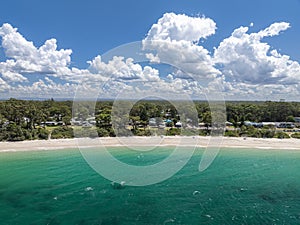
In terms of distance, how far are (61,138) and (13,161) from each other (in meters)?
14.4

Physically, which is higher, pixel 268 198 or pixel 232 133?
pixel 232 133

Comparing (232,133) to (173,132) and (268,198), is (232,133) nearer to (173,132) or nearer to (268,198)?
(173,132)

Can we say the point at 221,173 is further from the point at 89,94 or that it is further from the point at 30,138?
the point at 30,138

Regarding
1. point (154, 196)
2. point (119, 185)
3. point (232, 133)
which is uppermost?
point (232, 133)

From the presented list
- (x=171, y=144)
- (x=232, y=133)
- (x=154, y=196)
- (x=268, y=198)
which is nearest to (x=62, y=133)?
(x=171, y=144)

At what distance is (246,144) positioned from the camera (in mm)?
40094

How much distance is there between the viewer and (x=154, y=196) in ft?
54.5

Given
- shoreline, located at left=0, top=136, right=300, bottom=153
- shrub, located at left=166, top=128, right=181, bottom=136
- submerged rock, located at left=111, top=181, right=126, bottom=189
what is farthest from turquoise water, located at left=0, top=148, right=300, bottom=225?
shrub, located at left=166, top=128, right=181, bottom=136

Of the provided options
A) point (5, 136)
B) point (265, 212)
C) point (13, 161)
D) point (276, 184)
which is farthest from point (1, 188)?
point (5, 136)

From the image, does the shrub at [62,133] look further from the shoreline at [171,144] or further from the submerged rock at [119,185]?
the submerged rock at [119,185]

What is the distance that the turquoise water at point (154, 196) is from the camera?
13555mm

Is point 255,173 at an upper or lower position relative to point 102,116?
lower

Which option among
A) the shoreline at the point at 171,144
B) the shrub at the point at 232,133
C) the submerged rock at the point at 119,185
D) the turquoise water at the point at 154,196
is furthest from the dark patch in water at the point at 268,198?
the shrub at the point at 232,133

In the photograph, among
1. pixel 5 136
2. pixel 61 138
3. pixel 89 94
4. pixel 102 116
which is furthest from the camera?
pixel 61 138
